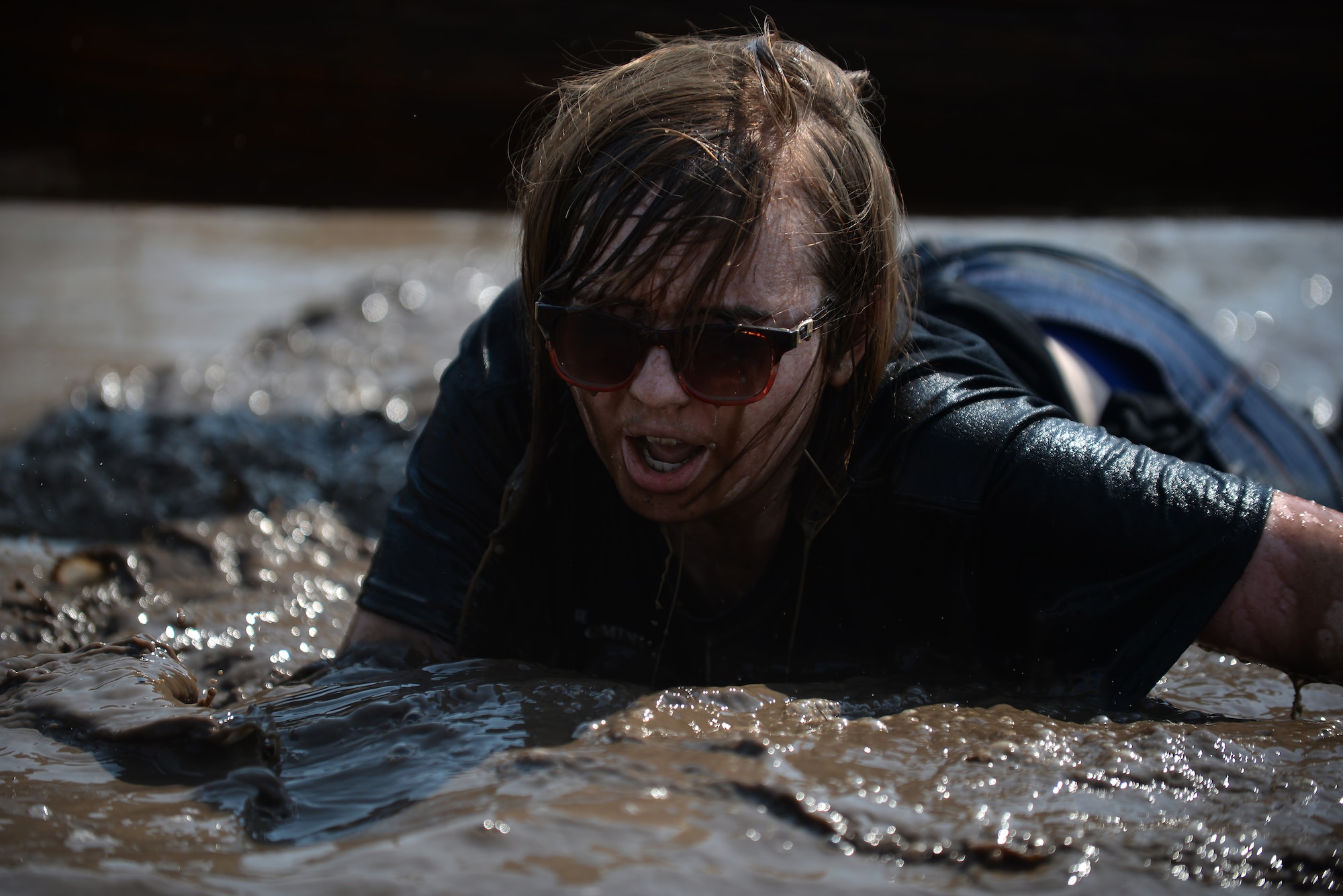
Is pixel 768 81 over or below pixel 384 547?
over

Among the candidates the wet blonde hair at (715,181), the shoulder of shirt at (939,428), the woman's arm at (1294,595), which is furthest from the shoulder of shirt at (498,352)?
the woman's arm at (1294,595)

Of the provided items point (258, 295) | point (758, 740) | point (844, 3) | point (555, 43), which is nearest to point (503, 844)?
point (758, 740)

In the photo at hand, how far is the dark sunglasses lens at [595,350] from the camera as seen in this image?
164cm

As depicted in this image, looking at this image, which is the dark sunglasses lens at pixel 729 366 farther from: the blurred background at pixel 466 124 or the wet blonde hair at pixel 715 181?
the blurred background at pixel 466 124

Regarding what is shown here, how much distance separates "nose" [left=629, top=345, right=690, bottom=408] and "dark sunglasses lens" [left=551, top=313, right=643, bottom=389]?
0.05ft

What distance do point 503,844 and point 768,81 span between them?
3.72ft

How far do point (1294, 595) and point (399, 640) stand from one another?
1.39m

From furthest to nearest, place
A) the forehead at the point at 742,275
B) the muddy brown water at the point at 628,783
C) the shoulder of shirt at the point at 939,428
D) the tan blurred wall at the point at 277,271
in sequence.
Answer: the tan blurred wall at the point at 277,271, the shoulder of shirt at the point at 939,428, the forehead at the point at 742,275, the muddy brown water at the point at 628,783

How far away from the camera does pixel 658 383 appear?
1649 mm

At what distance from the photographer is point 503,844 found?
1.20m

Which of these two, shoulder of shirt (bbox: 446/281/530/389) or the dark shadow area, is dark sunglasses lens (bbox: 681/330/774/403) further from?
the dark shadow area

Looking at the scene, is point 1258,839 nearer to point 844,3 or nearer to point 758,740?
point 758,740

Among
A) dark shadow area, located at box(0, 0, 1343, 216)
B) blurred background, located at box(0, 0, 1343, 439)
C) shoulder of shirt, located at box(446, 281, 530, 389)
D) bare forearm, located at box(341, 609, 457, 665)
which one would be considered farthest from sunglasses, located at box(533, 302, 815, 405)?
dark shadow area, located at box(0, 0, 1343, 216)

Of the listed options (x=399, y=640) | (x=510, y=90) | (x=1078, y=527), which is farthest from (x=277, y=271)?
(x=1078, y=527)
